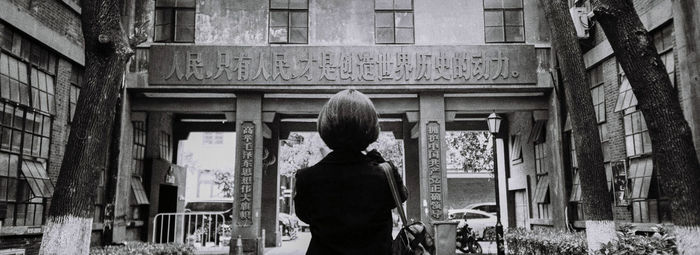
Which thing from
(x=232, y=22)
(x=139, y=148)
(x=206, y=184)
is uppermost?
(x=232, y=22)

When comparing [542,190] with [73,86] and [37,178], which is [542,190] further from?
[37,178]

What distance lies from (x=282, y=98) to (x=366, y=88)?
2.51m

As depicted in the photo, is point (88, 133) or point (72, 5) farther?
point (72, 5)

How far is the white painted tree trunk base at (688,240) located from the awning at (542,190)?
1001 cm

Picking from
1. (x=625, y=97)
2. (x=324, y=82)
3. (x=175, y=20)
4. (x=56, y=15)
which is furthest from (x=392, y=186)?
(x=175, y=20)

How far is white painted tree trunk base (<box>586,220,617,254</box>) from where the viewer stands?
874cm

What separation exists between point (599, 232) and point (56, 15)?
1180cm

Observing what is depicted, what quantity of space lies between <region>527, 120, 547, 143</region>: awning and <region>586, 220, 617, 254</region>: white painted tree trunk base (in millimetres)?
7224

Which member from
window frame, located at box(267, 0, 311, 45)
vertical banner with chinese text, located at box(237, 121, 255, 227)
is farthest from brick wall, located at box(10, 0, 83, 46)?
window frame, located at box(267, 0, 311, 45)

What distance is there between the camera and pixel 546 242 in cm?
1120

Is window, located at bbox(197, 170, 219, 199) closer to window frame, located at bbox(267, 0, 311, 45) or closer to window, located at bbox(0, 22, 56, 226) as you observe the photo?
window frame, located at bbox(267, 0, 311, 45)

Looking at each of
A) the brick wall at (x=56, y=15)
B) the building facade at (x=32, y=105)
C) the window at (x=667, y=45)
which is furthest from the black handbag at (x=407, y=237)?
the brick wall at (x=56, y=15)

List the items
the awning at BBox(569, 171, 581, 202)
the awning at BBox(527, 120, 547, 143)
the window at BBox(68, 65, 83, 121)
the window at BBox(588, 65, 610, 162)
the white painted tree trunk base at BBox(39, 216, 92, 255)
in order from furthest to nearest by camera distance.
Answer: the awning at BBox(527, 120, 547, 143)
the awning at BBox(569, 171, 581, 202)
the window at BBox(588, 65, 610, 162)
the window at BBox(68, 65, 83, 121)
the white painted tree trunk base at BBox(39, 216, 92, 255)

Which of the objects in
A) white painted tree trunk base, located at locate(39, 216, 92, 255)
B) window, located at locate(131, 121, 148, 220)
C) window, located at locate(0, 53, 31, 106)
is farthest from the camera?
window, located at locate(131, 121, 148, 220)
